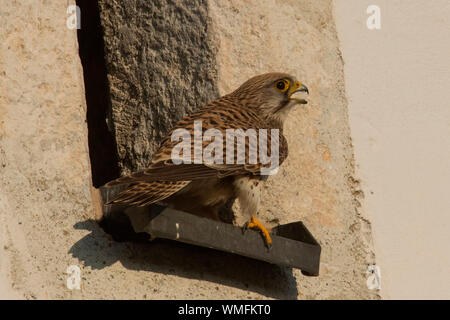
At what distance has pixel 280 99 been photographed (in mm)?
3717

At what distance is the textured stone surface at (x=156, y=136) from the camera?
9.78ft

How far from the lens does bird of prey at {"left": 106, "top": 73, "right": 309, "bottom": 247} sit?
2938mm

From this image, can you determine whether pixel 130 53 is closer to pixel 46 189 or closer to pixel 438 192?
pixel 46 189

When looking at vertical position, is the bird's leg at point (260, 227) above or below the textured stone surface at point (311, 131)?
below

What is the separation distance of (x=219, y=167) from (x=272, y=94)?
0.66 m

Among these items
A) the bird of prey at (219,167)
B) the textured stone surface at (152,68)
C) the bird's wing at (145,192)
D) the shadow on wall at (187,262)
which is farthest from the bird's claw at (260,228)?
the textured stone surface at (152,68)

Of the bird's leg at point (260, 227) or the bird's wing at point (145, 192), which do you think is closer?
the bird's wing at point (145, 192)

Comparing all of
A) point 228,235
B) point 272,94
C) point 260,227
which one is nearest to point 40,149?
point 228,235

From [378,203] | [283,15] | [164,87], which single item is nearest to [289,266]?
[378,203]

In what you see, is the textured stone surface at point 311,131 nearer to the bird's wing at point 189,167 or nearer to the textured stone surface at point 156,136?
the textured stone surface at point 156,136

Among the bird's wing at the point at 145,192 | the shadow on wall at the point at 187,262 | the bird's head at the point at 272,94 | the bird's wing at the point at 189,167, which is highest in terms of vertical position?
the bird's head at the point at 272,94

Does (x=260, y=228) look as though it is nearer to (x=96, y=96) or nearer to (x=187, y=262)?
(x=187, y=262)

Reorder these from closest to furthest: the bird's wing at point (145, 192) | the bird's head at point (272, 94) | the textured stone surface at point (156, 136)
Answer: the bird's wing at point (145, 192) < the textured stone surface at point (156, 136) < the bird's head at point (272, 94)

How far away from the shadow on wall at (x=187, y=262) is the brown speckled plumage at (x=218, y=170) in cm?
20
